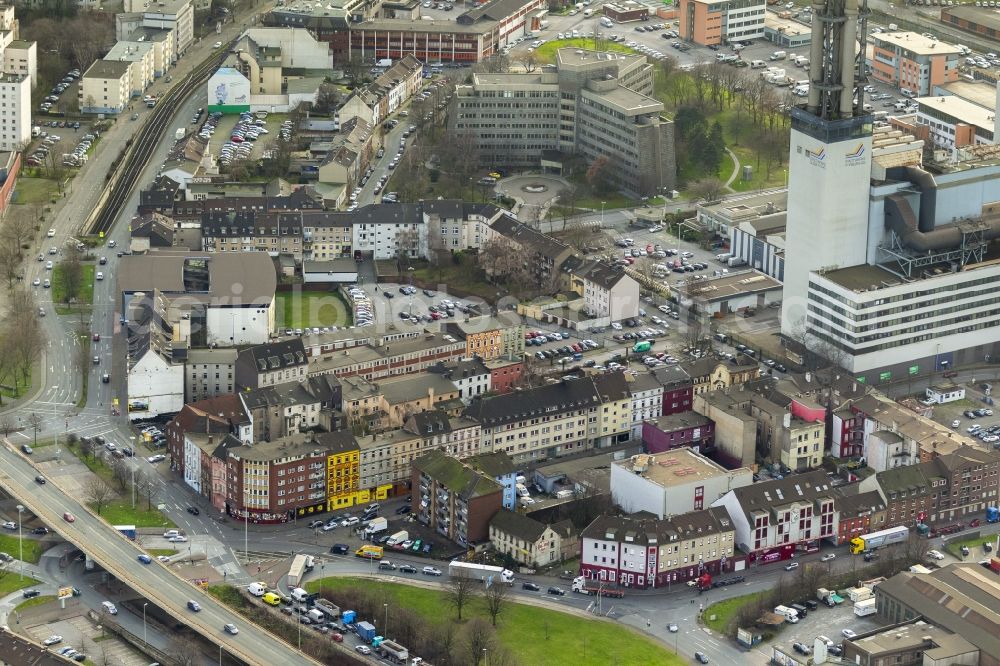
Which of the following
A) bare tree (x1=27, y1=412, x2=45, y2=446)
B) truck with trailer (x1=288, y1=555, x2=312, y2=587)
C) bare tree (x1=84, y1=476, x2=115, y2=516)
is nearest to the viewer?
truck with trailer (x1=288, y1=555, x2=312, y2=587)

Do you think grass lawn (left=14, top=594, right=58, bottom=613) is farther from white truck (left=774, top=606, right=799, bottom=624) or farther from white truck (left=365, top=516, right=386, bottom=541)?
white truck (left=774, top=606, right=799, bottom=624)

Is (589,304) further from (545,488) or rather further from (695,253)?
(545,488)

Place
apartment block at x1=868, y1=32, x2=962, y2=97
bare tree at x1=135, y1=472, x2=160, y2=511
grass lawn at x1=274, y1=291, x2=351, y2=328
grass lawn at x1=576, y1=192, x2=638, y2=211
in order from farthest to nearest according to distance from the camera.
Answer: apartment block at x1=868, y1=32, x2=962, y2=97, grass lawn at x1=576, y1=192, x2=638, y2=211, grass lawn at x1=274, y1=291, x2=351, y2=328, bare tree at x1=135, y1=472, x2=160, y2=511

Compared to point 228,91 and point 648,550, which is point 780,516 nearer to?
point 648,550

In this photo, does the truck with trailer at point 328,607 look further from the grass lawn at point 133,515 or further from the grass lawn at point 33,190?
the grass lawn at point 33,190

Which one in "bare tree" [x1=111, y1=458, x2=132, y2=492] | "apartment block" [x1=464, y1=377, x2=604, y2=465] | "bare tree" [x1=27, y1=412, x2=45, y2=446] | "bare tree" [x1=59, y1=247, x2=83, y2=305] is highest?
"bare tree" [x1=59, y1=247, x2=83, y2=305]

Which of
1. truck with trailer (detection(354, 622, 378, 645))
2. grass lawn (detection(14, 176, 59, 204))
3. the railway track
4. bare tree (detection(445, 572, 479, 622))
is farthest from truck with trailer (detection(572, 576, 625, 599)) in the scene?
grass lawn (detection(14, 176, 59, 204))

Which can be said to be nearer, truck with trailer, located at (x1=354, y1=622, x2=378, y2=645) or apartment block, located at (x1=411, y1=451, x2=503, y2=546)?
truck with trailer, located at (x1=354, y1=622, x2=378, y2=645)

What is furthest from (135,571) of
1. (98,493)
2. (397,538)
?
(397,538)
